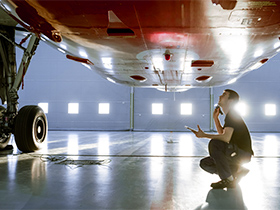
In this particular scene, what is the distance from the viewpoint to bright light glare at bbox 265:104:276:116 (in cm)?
1393

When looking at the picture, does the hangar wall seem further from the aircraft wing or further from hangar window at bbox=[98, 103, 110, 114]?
the aircraft wing

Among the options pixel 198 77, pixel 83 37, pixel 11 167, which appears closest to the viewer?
pixel 83 37

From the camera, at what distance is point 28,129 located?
480 centimetres

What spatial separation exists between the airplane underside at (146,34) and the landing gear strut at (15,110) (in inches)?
0.8

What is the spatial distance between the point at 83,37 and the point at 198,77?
339cm

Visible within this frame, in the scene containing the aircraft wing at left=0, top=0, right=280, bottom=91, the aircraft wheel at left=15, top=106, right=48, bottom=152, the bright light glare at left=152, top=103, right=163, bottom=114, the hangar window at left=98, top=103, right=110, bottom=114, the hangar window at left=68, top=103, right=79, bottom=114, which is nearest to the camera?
the aircraft wing at left=0, top=0, right=280, bottom=91

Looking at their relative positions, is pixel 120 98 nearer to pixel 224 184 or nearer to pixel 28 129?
pixel 28 129

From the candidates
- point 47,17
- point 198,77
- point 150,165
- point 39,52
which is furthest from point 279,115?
point 39,52

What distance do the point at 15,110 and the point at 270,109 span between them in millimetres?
13934

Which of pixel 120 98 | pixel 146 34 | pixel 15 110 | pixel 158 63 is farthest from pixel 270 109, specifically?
pixel 15 110

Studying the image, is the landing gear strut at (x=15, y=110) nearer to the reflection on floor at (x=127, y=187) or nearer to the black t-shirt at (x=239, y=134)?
the reflection on floor at (x=127, y=187)

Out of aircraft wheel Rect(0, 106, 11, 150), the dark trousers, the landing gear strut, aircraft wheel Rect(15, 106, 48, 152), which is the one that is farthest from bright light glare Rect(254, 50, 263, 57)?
aircraft wheel Rect(0, 106, 11, 150)

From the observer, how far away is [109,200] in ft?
6.90

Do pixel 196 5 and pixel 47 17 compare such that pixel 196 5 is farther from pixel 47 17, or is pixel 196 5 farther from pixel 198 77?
pixel 198 77
